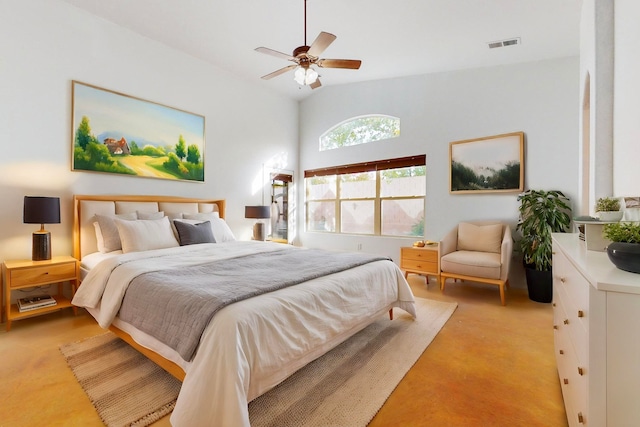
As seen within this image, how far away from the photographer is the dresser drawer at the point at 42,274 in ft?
8.55

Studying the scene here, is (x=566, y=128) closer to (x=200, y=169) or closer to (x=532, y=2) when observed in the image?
(x=532, y=2)

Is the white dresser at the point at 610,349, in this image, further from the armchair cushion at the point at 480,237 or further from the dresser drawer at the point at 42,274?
the dresser drawer at the point at 42,274

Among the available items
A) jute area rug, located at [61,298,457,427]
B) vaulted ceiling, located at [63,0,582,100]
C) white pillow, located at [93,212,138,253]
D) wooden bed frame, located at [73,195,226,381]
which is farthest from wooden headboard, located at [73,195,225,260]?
vaulted ceiling, located at [63,0,582,100]

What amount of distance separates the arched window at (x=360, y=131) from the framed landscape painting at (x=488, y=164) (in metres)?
1.13

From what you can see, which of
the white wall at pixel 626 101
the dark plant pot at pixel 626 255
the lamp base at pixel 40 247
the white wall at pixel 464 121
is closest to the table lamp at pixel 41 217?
the lamp base at pixel 40 247

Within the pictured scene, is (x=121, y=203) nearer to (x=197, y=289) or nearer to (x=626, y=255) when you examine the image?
(x=197, y=289)

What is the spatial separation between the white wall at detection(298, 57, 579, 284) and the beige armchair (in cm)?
28

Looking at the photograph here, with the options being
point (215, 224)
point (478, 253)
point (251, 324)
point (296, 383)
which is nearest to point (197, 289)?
point (251, 324)

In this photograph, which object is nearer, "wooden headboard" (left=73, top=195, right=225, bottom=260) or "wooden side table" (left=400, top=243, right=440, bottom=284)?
"wooden headboard" (left=73, top=195, right=225, bottom=260)

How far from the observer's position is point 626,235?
1.15m

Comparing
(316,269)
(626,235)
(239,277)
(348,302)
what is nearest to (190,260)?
(239,277)

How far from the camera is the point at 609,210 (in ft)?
5.76

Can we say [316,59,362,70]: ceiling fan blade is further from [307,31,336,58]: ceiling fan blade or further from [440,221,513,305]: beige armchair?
[440,221,513,305]: beige armchair

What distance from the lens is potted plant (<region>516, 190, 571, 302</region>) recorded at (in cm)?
340
